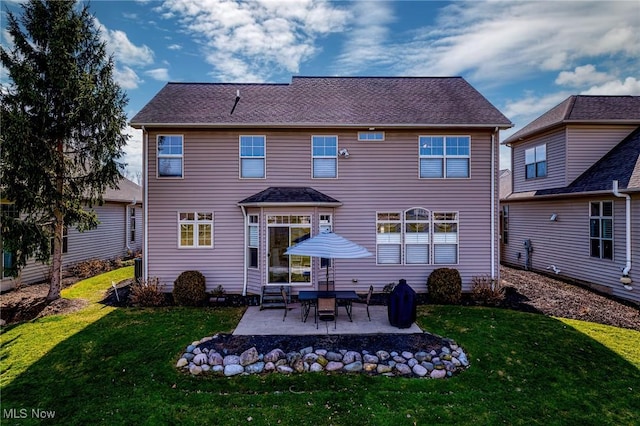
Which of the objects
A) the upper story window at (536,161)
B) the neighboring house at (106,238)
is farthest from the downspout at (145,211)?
the upper story window at (536,161)

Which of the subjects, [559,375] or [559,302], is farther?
[559,302]

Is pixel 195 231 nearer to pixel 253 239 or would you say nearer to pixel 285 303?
pixel 253 239

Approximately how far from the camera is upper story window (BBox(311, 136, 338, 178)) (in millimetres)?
10852

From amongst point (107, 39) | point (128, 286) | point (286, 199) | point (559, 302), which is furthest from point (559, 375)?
point (107, 39)

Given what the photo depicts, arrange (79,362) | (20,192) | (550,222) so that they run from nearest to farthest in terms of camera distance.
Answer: (79,362) → (20,192) → (550,222)

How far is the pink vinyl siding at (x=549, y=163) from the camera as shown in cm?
1279

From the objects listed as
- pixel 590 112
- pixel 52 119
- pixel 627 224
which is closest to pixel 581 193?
pixel 627 224

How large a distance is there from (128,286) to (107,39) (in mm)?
8861

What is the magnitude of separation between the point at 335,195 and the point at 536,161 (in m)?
10.7

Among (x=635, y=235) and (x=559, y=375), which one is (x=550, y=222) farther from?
(x=559, y=375)

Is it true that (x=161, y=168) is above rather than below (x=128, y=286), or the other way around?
above

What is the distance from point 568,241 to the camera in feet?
40.7

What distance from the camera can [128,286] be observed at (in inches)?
461

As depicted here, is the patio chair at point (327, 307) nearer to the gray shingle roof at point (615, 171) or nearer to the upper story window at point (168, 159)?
the upper story window at point (168, 159)
